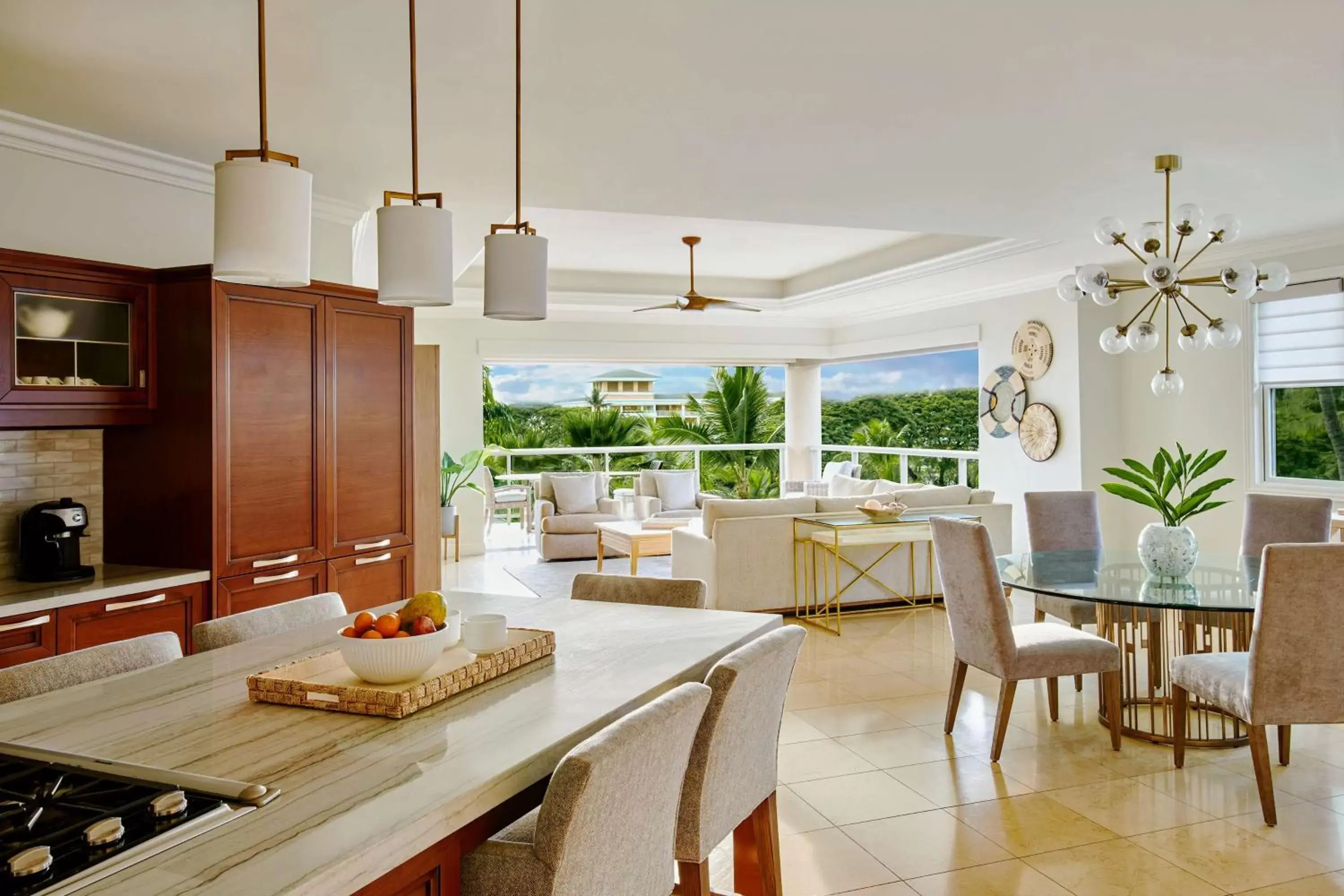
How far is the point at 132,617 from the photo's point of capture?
10.5 feet

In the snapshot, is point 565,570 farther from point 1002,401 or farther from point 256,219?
point 256,219

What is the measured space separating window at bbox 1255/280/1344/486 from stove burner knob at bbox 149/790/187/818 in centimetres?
663

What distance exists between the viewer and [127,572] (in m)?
3.41

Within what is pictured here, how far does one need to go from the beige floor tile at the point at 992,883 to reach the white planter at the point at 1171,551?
1.62m

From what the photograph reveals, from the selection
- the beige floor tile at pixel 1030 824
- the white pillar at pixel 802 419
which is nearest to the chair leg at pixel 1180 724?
Answer: the beige floor tile at pixel 1030 824

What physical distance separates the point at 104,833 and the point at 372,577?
301 centimetres

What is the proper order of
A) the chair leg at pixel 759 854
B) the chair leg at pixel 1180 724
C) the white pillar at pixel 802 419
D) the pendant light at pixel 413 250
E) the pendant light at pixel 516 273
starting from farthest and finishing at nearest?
1. the white pillar at pixel 802 419
2. the chair leg at pixel 1180 724
3. the chair leg at pixel 759 854
4. the pendant light at pixel 516 273
5. the pendant light at pixel 413 250

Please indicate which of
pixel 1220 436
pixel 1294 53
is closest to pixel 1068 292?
pixel 1294 53

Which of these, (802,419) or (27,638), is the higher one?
(802,419)

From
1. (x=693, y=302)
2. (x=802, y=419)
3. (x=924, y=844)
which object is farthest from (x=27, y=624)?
(x=802, y=419)

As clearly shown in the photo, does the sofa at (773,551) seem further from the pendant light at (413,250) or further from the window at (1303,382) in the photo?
the pendant light at (413,250)

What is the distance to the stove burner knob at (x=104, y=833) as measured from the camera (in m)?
1.15

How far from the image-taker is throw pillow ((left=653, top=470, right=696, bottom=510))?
9.31 m

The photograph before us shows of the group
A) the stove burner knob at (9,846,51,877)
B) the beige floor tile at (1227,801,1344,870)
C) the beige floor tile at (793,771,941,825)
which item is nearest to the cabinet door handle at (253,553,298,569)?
the beige floor tile at (793,771,941,825)
